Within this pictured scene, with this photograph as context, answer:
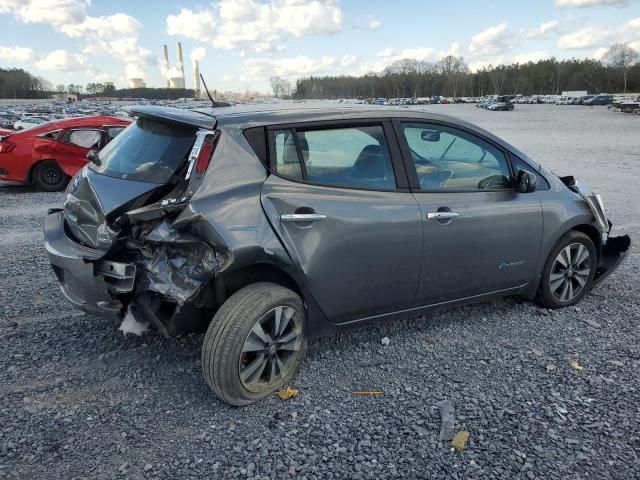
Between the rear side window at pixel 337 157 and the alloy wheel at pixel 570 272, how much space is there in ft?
6.05

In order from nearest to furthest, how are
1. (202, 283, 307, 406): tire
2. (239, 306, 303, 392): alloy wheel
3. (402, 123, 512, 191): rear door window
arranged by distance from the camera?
(202, 283, 307, 406): tire
(239, 306, 303, 392): alloy wheel
(402, 123, 512, 191): rear door window

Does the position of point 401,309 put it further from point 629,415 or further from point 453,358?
point 629,415

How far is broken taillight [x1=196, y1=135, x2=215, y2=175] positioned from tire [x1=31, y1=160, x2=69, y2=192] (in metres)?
8.88

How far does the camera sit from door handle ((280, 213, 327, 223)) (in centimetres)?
304

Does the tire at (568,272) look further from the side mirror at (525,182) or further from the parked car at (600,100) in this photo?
the parked car at (600,100)

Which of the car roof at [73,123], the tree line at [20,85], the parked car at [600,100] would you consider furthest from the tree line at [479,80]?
the car roof at [73,123]

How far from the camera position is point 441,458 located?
8.75ft

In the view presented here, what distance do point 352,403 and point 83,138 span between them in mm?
9620

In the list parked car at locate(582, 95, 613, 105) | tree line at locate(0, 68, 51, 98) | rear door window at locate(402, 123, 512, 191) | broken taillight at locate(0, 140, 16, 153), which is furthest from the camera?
tree line at locate(0, 68, 51, 98)

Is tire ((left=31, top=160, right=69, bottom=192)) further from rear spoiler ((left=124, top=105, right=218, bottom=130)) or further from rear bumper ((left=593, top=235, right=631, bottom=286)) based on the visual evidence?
rear bumper ((left=593, top=235, right=631, bottom=286))

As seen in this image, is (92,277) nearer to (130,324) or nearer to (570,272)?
(130,324)

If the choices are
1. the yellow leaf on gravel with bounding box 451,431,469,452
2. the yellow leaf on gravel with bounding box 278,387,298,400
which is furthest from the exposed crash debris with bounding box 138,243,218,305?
the yellow leaf on gravel with bounding box 451,431,469,452

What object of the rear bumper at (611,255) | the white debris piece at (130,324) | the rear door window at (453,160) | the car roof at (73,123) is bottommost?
the rear bumper at (611,255)

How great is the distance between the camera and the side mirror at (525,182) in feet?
12.8
